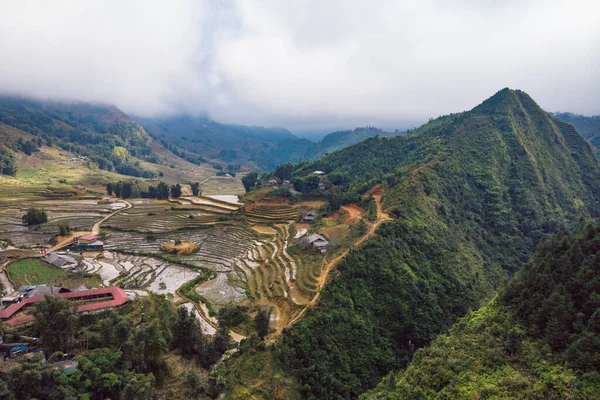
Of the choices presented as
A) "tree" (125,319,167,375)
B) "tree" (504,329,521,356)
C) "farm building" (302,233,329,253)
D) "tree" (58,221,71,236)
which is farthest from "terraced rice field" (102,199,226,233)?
"tree" (504,329,521,356)

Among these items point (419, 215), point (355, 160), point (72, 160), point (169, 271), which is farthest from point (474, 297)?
point (72, 160)

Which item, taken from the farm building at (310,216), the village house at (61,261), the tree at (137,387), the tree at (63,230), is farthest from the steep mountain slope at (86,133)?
the tree at (137,387)

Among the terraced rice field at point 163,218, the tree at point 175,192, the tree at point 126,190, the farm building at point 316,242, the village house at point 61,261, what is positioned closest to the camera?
the farm building at point 316,242

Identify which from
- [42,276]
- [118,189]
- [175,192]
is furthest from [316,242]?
[118,189]

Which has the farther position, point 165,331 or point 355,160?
point 355,160

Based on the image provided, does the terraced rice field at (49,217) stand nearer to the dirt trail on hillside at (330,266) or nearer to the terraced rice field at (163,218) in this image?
the terraced rice field at (163,218)

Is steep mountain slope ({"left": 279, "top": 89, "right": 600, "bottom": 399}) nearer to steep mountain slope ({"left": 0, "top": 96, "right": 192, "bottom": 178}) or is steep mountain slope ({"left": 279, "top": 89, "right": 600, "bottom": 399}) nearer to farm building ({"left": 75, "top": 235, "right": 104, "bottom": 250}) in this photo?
farm building ({"left": 75, "top": 235, "right": 104, "bottom": 250})

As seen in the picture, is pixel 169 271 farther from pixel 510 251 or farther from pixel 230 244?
pixel 510 251
